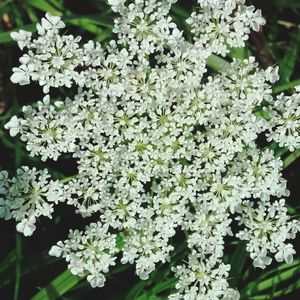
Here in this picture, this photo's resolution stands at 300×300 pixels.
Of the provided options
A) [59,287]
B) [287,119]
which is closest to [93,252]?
[59,287]

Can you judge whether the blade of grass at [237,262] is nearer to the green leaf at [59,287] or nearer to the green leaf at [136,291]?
the green leaf at [136,291]

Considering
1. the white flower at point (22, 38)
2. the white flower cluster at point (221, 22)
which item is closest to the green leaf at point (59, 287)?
the white flower at point (22, 38)

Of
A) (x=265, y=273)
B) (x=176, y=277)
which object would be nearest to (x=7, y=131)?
(x=176, y=277)

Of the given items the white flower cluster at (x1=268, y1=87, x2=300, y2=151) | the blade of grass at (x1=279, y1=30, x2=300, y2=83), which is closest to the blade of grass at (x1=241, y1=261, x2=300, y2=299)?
the white flower cluster at (x1=268, y1=87, x2=300, y2=151)

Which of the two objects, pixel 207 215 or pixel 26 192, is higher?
pixel 26 192

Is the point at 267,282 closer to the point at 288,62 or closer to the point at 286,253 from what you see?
the point at 286,253

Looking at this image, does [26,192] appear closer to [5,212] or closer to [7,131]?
[5,212]
